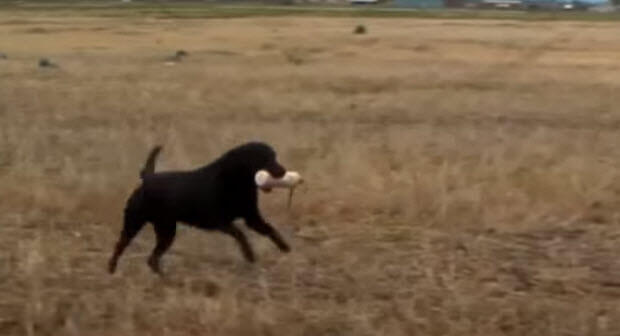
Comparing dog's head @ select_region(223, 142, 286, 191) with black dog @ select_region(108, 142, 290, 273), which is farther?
black dog @ select_region(108, 142, 290, 273)

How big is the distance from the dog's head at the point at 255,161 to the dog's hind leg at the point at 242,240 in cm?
40

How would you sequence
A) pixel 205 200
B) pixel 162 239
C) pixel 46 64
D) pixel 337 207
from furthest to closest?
1. pixel 46 64
2. pixel 337 207
3. pixel 162 239
4. pixel 205 200

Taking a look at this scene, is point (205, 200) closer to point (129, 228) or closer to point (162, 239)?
point (162, 239)

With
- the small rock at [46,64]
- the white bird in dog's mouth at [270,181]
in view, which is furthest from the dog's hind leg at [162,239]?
the small rock at [46,64]

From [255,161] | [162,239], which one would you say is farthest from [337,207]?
[255,161]

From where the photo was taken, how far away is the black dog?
738 cm

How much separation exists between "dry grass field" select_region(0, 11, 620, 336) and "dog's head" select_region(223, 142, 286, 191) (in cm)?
64

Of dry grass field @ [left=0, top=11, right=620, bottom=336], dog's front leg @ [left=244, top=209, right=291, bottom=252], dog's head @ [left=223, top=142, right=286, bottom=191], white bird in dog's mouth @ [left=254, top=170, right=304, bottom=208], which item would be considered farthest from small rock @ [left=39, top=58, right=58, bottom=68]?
white bird in dog's mouth @ [left=254, top=170, right=304, bottom=208]

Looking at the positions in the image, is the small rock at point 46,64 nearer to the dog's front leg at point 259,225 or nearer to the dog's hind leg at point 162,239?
the dog's hind leg at point 162,239

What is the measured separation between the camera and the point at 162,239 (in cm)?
776

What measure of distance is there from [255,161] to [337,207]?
128 inches

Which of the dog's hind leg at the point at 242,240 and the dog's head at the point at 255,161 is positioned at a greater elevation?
the dog's head at the point at 255,161

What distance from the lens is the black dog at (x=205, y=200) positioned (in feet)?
24.2

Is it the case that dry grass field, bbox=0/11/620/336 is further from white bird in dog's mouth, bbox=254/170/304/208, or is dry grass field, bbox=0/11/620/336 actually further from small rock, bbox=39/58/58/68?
small rock, bbox=39/58/58/68
